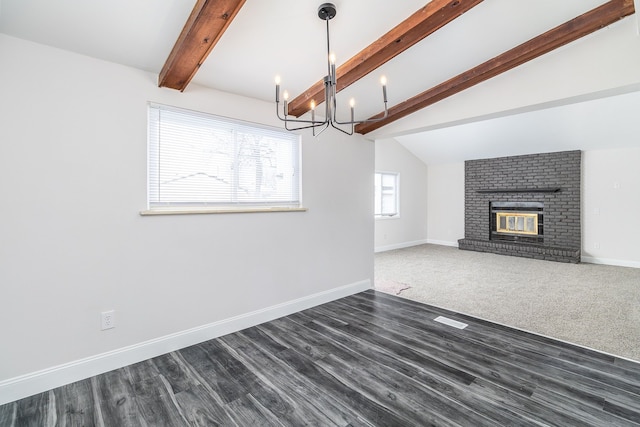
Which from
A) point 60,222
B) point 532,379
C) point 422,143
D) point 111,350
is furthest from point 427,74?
point 422,143

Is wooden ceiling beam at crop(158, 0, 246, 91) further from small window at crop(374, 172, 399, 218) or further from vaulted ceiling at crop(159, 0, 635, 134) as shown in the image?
small window at crop(374, 172, 399, 218)

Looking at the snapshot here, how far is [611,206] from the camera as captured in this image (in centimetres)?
583

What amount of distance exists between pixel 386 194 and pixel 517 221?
3088 mm

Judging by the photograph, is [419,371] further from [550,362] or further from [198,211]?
[198,211]

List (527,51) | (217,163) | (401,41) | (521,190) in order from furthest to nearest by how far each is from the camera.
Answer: (521,190) < (217,163) < (527,51) < (401,41)

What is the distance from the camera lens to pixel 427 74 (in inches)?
110

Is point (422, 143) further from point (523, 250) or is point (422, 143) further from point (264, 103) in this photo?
point (264, 103)

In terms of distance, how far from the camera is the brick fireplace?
6.22 m

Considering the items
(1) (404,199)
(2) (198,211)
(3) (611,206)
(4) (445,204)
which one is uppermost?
(1) (404,199)

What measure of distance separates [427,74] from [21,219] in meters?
3.28

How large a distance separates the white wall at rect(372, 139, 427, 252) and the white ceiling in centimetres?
436

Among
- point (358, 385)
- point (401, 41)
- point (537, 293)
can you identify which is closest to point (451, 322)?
point (358, 385)

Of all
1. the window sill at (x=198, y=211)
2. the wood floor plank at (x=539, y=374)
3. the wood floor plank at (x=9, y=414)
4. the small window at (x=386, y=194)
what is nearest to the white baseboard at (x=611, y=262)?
the small window at (x=386, y=194)

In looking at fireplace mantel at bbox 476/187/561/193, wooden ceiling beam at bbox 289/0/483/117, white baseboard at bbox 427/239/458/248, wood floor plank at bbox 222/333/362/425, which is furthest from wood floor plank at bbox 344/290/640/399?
white baseboard at bbox 427/239/458/248
